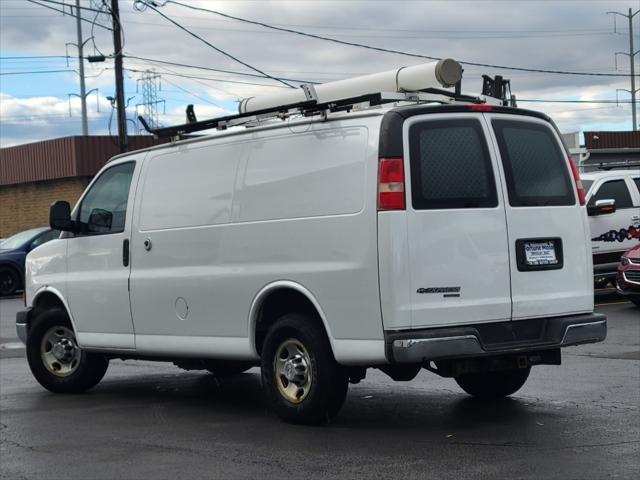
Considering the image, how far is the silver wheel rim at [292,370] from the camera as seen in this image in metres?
8.10

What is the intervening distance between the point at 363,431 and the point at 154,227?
2683 mm

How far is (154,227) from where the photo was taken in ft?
31.0

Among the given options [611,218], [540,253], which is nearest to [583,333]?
[540,253]

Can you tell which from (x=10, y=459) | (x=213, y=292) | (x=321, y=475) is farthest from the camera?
(x=213, y=292)

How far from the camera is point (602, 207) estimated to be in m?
18.5

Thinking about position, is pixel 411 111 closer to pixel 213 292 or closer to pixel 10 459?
pixel 213 292

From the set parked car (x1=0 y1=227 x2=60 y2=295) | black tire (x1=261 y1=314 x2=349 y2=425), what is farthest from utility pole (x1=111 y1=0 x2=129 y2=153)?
black tire (x1=261 y1=314 x2=349 y2=425)

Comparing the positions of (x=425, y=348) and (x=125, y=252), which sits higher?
(x=125, y=252)

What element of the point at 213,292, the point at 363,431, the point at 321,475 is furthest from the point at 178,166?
the point at 321,475

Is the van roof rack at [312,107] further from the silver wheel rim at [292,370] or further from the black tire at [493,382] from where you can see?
the black tire at [493,382]

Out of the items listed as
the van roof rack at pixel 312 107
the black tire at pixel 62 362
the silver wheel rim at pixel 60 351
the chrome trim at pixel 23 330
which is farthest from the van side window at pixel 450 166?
the chrome trim at pixel 23 330

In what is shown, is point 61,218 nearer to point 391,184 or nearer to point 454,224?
point 391,184

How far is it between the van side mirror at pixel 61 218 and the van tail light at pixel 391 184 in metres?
3.89

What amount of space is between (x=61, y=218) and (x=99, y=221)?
14.9 inches
